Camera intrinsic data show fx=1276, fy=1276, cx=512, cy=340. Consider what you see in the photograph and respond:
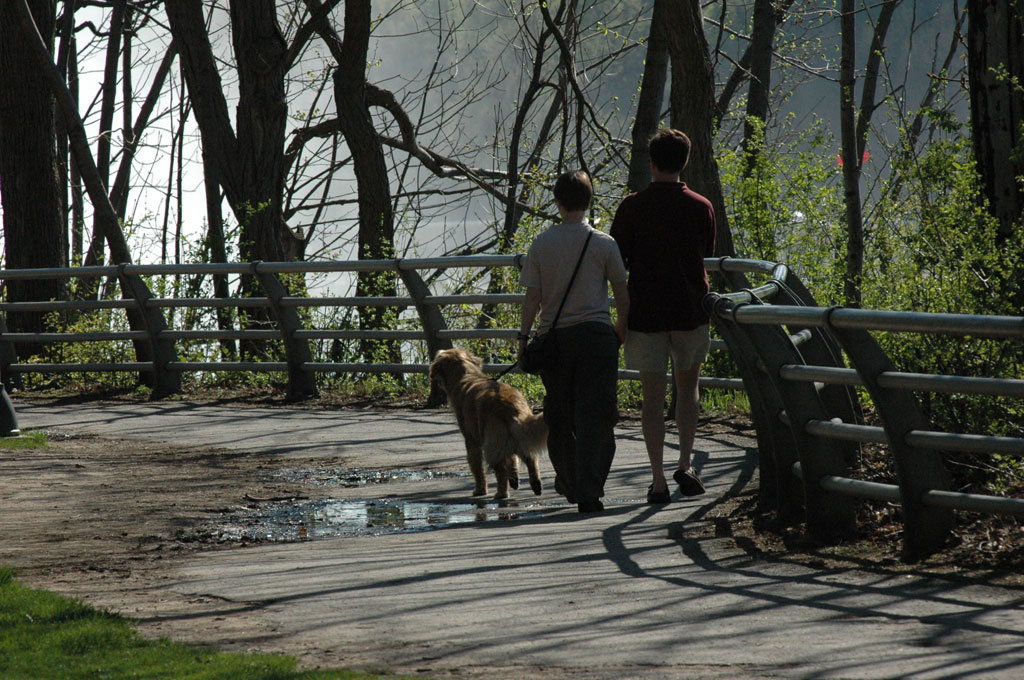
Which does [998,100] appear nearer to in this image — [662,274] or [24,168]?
[662,274]

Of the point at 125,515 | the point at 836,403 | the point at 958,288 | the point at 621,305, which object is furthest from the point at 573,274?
the point at 125,515

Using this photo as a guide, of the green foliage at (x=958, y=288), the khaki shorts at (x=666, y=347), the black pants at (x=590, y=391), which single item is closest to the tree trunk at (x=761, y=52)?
the green foliage at (x=958, y=288)

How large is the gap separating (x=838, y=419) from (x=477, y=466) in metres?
2.64

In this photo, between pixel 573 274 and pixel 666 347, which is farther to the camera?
pixel 666 347

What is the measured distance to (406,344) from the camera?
50.0 feet

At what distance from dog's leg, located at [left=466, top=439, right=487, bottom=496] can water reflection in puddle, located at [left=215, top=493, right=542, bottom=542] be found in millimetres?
284

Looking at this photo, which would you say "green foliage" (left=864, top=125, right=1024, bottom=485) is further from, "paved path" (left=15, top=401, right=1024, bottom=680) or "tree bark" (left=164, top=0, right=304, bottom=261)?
"tree bark" (left=164, top=0, right=304, bottom=261)

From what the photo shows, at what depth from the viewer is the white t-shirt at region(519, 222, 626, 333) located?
23.6 ft

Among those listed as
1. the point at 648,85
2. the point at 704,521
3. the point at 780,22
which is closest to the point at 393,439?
the point at 704,521

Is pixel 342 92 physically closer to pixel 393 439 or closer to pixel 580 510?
pixel 393 439

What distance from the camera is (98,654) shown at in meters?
4.65

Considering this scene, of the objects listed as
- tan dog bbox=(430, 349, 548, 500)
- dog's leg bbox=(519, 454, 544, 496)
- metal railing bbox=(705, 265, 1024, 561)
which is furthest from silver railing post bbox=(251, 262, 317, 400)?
metal railing bbox=(705, 265, 1024, 561)

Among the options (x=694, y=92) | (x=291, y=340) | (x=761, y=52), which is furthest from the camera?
(x=761, y=52)

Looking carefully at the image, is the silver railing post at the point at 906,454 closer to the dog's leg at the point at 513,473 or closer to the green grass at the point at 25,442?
the dog's leg at the point at 513,473
